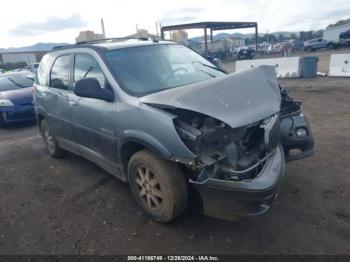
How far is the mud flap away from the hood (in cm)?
738

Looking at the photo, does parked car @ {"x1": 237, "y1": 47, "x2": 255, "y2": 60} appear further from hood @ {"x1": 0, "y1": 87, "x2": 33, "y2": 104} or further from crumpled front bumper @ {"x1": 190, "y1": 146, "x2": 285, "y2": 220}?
crumpled front bumper @ {"x1": 190, "y1": 146, "x2": 285, "y2": 220}

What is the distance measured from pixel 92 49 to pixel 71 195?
201cm

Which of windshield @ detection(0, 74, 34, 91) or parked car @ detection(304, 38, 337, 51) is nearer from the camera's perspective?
windshield @ detection(0, 74, 34, 91)

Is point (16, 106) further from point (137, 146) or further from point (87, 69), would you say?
point (137, 146)

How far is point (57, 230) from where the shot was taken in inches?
134

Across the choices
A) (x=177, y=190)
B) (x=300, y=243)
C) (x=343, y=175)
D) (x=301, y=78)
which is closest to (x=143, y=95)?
(x=177, y=190)

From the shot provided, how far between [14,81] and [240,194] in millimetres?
9438

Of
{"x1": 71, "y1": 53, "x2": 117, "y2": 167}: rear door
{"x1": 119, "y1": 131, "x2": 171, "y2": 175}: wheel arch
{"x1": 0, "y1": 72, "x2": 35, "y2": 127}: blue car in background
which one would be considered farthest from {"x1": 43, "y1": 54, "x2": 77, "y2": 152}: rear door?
{"x1": 0, "y1": 72, "x2": 35, "y2": 127}: blue car in background

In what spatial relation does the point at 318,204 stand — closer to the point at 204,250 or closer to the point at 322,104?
the point at 204,250

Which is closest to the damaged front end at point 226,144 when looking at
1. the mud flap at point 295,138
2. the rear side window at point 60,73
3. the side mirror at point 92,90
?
the mud flap at point 295,138

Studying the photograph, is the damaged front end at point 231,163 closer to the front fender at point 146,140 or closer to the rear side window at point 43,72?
the front fender at point 146,140

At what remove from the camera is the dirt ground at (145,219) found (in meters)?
2.96

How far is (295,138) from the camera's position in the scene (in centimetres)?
361

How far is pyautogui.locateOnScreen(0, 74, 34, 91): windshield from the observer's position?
9444 mm
